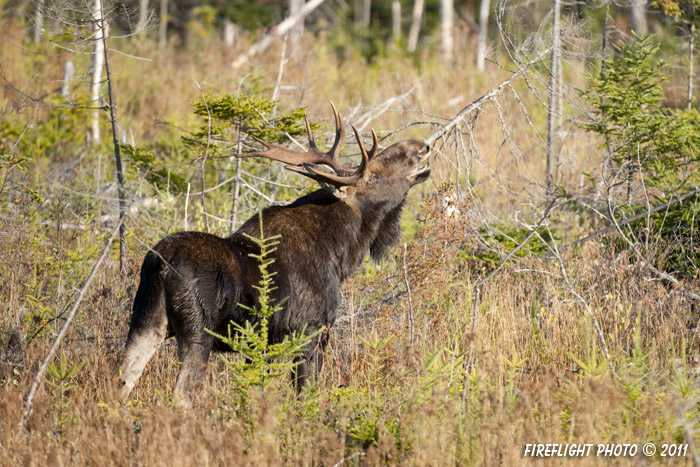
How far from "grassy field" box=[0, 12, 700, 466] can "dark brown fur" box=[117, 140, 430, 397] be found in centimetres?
28

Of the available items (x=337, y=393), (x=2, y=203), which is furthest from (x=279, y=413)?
(x=2, y=203)

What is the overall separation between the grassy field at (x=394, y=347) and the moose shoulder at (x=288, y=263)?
292 mm

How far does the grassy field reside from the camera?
3709 millimetres

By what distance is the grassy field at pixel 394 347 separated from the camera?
3709 millimetres

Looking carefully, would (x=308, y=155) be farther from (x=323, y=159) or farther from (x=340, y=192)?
(x=340, y=192)

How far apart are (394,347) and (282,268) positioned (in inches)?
38.6

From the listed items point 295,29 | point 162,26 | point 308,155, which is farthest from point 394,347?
point 162,26

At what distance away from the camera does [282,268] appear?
508 cm

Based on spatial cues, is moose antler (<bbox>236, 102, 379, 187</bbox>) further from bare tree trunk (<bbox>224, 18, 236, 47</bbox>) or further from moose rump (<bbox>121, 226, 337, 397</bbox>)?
bare tree trunk (<bbox>224, 18, 236, 47</bbox>)

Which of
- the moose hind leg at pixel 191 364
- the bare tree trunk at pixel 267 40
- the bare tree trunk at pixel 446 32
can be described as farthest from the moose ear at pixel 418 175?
the bare tree trunk at pixel 446 32

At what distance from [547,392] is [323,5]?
84.1 ft

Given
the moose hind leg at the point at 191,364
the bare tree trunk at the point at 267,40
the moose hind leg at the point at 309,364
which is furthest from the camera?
the bare tree trunk at the point at 267,40

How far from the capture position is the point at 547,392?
383 cm

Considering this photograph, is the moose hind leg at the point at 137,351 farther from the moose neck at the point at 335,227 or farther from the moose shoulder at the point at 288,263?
the moose neck at the point at 335,227
